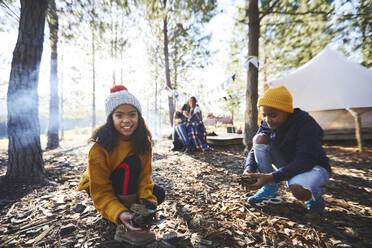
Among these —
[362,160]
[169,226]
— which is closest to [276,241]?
[169,226]

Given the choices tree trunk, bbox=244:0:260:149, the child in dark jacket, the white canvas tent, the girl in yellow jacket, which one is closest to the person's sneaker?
the child in dark jacket

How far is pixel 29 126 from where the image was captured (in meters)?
2.60

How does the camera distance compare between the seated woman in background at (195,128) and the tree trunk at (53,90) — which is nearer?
the seated woman in background at (195,128)

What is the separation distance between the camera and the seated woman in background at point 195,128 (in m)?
5.05

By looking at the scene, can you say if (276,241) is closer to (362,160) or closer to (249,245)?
(249,245)

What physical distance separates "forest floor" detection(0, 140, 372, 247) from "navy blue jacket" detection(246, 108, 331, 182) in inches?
19.0

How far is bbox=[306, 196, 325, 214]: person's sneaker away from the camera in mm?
1606

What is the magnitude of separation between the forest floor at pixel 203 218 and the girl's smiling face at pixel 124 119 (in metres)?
0.90

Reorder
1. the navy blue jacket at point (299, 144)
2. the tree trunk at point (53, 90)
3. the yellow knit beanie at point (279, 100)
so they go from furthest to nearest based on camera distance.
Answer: the tree trunk at point (53, 90), the yellow knit beanie at point (279, 100), the navy blue jacket at point (299, 144)

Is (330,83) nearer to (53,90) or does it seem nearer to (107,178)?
(107,178)

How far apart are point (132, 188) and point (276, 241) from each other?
4.19 feet

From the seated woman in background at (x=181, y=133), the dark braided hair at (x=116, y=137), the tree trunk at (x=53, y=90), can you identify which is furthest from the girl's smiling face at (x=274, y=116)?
the tree trunk at (x=53, y=90)

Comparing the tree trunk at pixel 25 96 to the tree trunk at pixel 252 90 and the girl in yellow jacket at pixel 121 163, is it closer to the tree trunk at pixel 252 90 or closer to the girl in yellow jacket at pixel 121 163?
the girl in yellow jacket at pixel 121 163

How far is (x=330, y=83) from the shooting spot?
17.3ft
